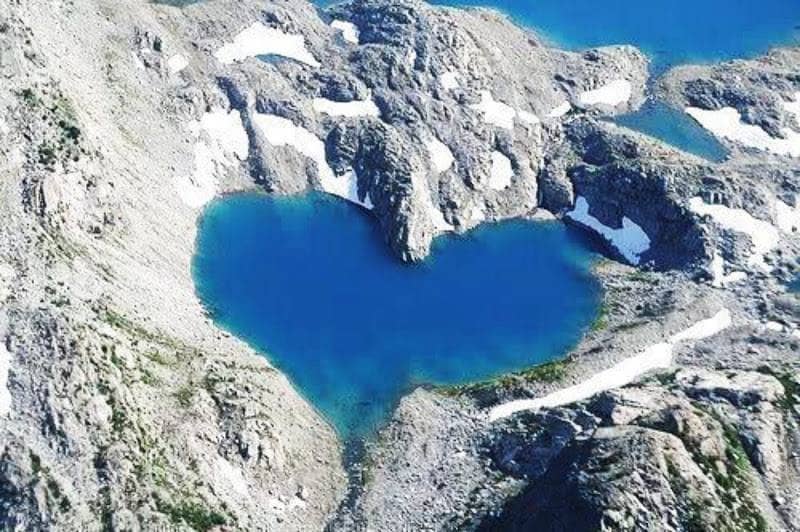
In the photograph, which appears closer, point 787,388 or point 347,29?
point 787,388

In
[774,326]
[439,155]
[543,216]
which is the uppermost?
[543,216]

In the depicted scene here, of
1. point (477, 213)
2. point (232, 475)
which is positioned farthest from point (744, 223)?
point (232, 475)

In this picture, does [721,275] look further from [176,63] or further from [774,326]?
[176,63]

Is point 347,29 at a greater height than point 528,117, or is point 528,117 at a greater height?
point 528,117

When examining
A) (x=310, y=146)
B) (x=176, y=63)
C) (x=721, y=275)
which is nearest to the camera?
(x=721, y=275)

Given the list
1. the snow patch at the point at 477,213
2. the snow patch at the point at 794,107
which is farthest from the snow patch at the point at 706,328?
the snow patch at the point at 794,107

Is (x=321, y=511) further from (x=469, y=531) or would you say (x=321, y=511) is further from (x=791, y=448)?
(x=791, y=448)

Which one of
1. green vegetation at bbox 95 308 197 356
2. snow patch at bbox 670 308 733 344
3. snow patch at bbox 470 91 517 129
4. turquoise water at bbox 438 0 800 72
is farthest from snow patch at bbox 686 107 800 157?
green vegetation at bbox 95 308 197 356
